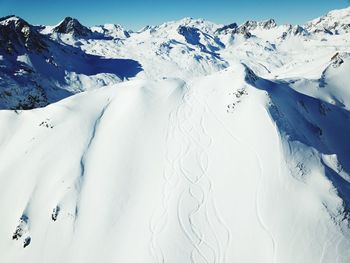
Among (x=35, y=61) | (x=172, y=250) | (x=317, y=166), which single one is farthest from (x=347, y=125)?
(x=35, y=61)

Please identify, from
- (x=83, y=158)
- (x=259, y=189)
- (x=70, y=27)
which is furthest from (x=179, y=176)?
(x=70, y=27)

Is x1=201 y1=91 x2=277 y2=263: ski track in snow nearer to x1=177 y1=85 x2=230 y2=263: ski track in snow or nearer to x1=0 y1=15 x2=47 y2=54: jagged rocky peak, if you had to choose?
x1=177 y1=85 x2=230 y2=263: ski track in snow

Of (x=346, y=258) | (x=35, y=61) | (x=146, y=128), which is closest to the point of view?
(x=346, y=258)

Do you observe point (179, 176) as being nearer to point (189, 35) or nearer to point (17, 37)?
point (17, 37)

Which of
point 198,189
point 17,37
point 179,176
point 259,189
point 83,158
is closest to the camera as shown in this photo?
point 259,189

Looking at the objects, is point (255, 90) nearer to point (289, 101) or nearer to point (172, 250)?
point (289, 101)
